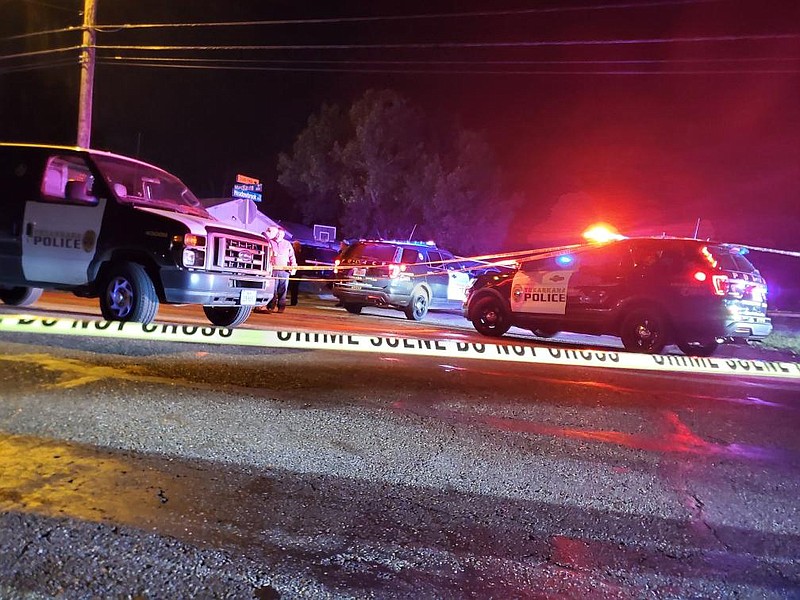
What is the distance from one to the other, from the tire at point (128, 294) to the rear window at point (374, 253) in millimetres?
7287

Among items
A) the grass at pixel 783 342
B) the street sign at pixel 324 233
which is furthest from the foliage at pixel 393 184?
the grass at pixel 783 342

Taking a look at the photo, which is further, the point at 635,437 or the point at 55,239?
the point at 55,239

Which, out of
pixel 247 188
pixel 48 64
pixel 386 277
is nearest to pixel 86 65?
pixel 48 64

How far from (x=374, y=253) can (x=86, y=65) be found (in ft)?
31.1

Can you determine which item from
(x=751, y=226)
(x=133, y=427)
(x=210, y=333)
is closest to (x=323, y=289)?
(x=751, y=226)

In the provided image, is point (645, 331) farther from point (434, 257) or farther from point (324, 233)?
point (324, 233)

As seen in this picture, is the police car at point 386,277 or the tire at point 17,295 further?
the police car at point 386,277

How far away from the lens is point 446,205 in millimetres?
31750

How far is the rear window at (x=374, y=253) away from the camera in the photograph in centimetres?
1423

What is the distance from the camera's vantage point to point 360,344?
678 cm

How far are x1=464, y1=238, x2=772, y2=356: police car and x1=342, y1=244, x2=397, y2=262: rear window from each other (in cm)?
383

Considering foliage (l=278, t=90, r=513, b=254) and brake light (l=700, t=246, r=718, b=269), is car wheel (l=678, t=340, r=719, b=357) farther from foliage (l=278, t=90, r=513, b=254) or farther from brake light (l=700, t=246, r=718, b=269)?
foliage (l=278, t=90, r=513, b=254)

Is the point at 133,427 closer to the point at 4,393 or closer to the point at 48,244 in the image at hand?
the point at 4,393

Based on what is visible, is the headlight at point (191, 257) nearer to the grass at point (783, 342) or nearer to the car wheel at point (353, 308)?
the car wheel at point (353, 308)
